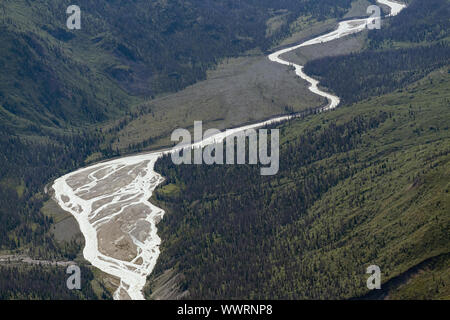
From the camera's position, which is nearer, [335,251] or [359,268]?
[359,268]

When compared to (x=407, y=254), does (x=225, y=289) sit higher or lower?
lower

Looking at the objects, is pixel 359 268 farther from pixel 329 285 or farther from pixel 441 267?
pixel 441 267
